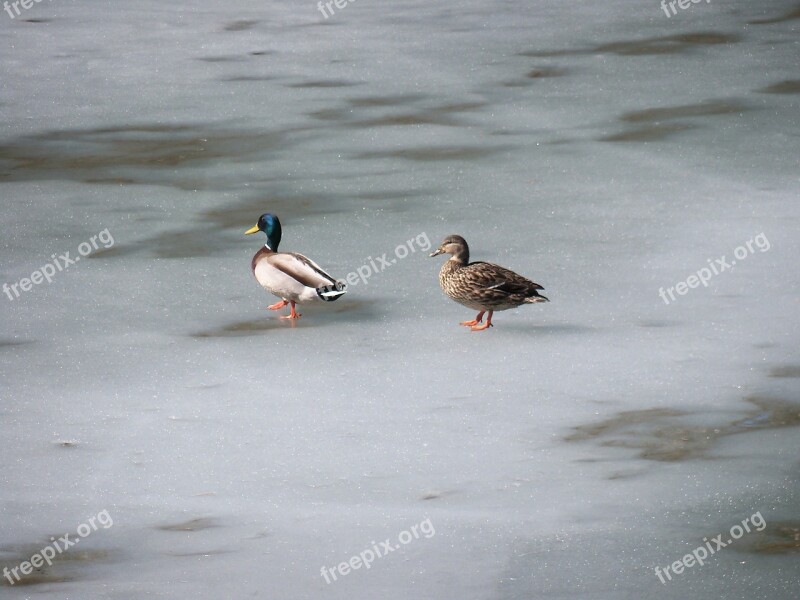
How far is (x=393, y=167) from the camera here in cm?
1106

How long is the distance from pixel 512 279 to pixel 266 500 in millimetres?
2487

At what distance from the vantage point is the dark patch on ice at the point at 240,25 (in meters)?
15.8

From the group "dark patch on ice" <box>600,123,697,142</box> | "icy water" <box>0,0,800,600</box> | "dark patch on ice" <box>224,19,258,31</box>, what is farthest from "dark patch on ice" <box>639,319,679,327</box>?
"dark patch on ice" <box>224,19,258,31</box>

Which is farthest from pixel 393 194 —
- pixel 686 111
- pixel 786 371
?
pixel 786 371

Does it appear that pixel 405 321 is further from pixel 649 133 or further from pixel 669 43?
pixel 669 43

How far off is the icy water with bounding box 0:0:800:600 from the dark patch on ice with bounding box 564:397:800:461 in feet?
0.06

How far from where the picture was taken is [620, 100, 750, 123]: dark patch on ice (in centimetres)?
1209

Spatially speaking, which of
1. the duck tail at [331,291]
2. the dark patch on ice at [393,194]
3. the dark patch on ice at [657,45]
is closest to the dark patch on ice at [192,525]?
the duck tail at [331,291]

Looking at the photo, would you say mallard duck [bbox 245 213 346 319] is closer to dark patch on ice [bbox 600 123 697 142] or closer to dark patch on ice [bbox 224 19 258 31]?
dark patch on ice [bbox 600 123 697 142]

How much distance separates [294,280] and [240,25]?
8.57m

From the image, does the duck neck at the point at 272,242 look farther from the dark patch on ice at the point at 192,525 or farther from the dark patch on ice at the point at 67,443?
the dark patch on ice at the point at 192,525

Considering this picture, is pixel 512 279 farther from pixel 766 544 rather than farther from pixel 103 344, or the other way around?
pixel 766 544

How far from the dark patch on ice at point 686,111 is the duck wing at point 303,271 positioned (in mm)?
4864

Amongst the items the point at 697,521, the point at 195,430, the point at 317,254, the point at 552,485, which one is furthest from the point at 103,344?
the point at 697,521
